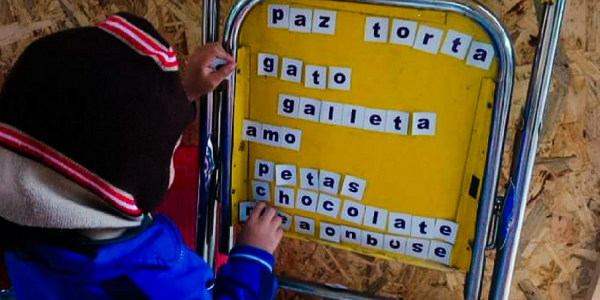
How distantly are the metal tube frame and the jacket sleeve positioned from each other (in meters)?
0.14

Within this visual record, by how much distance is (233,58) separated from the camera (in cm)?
105

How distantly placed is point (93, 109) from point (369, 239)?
589mm

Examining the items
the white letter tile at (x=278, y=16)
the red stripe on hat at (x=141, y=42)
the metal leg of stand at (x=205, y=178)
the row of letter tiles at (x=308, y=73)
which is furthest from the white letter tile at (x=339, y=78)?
the red stripe on hat at (x=141, y=42)

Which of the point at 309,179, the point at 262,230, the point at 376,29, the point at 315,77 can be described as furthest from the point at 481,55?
the point at 262,230

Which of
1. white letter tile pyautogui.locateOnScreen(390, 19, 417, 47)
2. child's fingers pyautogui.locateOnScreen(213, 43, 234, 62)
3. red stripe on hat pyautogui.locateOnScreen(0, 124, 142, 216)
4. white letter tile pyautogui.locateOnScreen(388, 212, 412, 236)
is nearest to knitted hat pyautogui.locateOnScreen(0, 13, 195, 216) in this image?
red stripe on hat pyautogui.locateOnScreen(0, 124, 142, 216)

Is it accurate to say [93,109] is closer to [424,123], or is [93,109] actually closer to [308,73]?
[308,73]

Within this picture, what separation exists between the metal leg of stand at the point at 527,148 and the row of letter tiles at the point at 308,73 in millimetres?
281

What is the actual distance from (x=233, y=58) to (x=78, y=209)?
401 mm

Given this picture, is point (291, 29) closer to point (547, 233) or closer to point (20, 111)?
point (20, 111)

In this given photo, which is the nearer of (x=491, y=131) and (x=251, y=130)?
(x=491, y=131)

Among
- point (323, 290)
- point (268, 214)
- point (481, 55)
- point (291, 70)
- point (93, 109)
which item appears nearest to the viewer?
point (93, 109)

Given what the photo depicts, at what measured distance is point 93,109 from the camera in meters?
0.72

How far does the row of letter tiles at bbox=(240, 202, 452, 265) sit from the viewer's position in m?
1.12

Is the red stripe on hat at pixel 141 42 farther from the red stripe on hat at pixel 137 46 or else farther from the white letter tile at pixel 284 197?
the white letter tile at pixel 284 197
